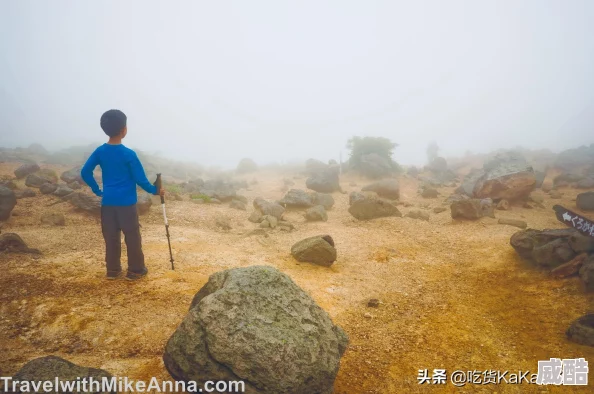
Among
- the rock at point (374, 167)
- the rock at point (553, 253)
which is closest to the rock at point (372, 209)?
the rock at point (553, 253)

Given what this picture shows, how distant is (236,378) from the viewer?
2.93 metres

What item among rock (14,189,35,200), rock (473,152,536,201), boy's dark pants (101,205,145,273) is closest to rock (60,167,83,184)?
rock (14,189,35,200)

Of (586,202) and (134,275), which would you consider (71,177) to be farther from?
(586,202)

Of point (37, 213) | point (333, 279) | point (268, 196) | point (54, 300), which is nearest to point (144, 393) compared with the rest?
point (54, 300)

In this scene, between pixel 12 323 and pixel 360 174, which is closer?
pixel 12 323

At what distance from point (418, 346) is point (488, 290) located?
133 inches

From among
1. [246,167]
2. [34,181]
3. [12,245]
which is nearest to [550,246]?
[12,245]

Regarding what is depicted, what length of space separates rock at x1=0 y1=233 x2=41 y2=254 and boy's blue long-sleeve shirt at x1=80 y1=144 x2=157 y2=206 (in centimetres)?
316

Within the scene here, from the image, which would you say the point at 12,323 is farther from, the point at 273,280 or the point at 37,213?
the point at 37,213

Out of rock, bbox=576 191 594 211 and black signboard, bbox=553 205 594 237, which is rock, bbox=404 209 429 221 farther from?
rock, bbox=576 191 594 211

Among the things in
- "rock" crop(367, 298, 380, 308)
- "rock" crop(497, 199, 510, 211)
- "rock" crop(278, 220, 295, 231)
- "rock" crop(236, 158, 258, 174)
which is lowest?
"rock" crop(497, 199, 510, 211)

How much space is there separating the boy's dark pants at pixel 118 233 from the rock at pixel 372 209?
10.2 meters

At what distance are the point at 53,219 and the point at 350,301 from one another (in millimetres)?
10106

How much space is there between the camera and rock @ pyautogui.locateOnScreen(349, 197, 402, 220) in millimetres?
14047
